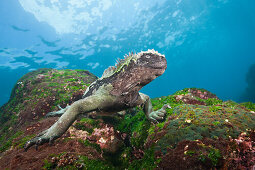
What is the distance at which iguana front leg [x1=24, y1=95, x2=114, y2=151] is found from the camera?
2615 mm

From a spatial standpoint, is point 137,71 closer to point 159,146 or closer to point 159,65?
point 159,65

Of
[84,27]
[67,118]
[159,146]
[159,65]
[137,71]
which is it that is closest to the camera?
[159,146]

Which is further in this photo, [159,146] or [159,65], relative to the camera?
[159,65]

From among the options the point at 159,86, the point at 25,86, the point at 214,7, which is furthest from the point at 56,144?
the point at 159,86

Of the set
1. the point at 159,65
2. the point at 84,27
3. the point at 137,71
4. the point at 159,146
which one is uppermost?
the point at 84,27

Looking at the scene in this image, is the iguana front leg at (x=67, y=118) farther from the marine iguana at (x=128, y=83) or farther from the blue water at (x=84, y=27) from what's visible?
the blue water at (x=84, y=27)

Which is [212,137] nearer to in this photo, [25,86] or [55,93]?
[55,93]

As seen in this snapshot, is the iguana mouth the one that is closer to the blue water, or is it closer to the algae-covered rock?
the algae-covered rock

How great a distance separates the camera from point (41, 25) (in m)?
29.1

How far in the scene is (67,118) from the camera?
9.04 ft

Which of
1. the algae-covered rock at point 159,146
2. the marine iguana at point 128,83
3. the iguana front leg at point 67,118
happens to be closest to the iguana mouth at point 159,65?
the marine iguana at point 128,83

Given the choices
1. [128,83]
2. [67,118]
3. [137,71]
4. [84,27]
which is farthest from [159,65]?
[84,27]

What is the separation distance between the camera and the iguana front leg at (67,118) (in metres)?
2.62

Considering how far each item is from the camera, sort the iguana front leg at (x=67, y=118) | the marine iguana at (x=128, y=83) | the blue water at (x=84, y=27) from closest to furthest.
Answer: the iguana front leg at (x=67, y=118) → the marine iguana at (x=128, y=83) → the blue water at (x=84, y=27)
